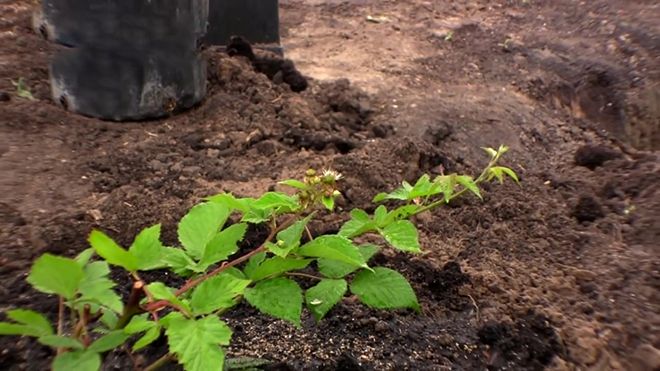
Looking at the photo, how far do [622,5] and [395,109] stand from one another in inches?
→ 118

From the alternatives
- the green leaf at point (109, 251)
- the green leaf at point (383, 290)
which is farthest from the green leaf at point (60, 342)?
the green leaf at point (383, 290)

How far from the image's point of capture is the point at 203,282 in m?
1.19

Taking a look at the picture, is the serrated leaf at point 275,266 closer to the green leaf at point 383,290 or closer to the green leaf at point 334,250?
the green leaf at point 334,250

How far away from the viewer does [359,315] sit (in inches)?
65.2

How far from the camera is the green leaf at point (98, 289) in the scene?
3.73 feet

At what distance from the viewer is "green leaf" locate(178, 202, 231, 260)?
50.9 inches

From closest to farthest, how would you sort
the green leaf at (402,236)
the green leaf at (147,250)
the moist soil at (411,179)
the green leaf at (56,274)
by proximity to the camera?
the green leaf at (56,274)
the green leaf at (147,250)
the green leaf at (402,236)
the moist soil at (411,179)

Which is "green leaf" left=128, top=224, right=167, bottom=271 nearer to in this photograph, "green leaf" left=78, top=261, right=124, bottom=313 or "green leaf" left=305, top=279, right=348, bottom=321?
"green leaf" left=78, top=261, right=124, bottom=313

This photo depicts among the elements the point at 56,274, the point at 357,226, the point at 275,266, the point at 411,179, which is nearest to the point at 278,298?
the point at 275,266

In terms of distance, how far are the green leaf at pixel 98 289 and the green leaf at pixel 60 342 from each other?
0.21ft

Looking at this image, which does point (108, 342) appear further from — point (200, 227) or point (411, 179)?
point (411, 179)

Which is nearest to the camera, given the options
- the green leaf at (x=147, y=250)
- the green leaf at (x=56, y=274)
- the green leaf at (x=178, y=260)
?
the green leaf at (x=56, y=274)

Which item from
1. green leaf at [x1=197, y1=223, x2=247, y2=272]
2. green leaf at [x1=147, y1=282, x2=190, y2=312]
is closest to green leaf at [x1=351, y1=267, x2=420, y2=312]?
green leaf at [x1=197, y1=223, x2=247, y2=272]

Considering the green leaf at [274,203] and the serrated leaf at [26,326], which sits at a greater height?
the green leaf at [274,203]
